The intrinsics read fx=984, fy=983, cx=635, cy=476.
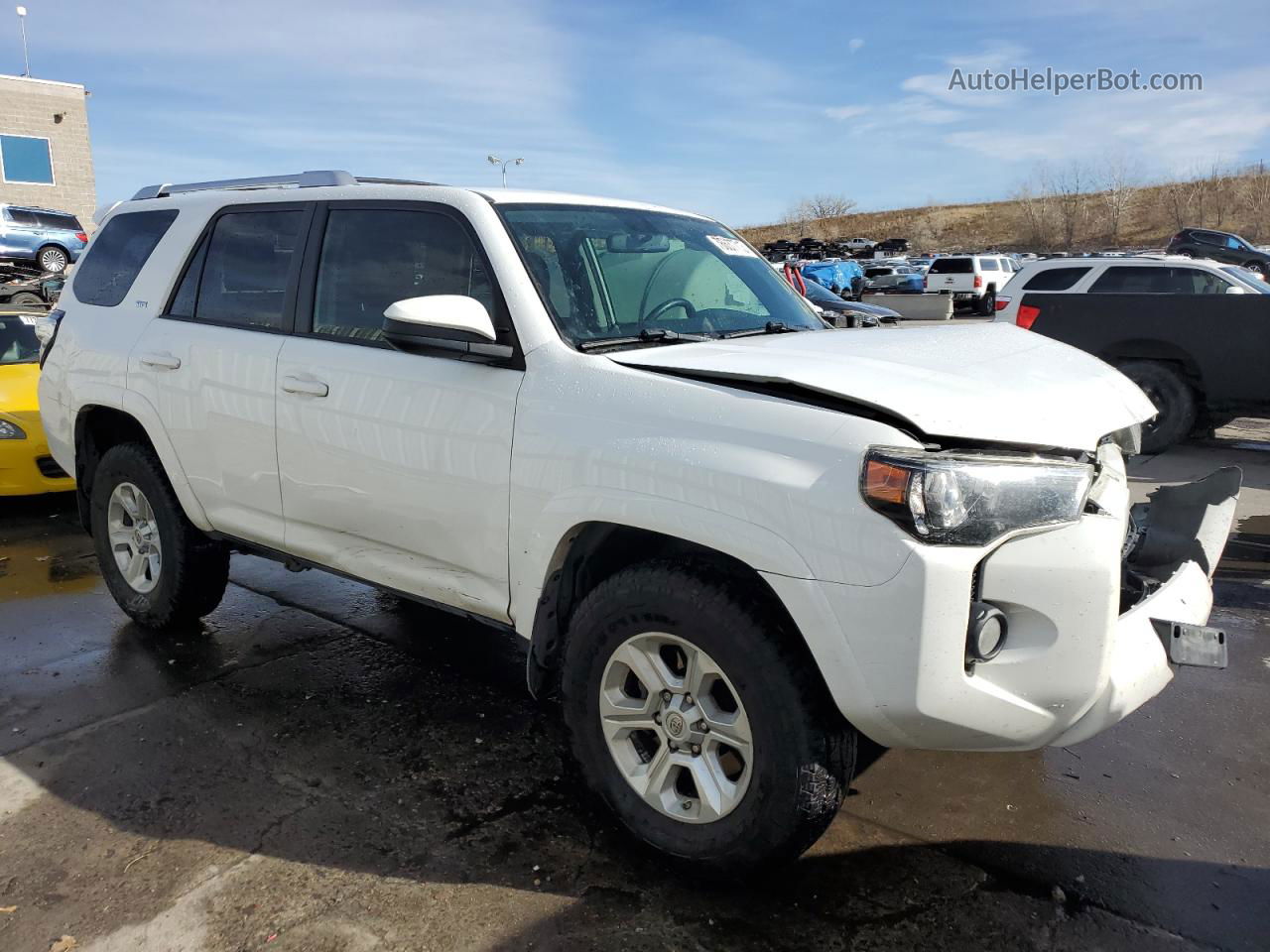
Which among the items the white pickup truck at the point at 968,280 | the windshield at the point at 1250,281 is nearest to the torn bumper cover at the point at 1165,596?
the windshield at the point at 1250,281

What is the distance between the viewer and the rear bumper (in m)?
2.22

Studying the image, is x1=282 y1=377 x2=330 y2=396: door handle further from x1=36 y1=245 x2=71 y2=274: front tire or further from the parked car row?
x1=36 y1=245 x2=71 y2=274: front tire

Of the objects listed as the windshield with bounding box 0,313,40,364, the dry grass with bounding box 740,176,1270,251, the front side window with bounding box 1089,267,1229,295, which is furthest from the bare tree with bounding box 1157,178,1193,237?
the windshield with bounding box 0,313,40,364

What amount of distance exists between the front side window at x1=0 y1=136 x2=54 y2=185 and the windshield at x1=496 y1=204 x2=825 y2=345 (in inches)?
1622

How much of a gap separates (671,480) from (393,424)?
1.15 metres

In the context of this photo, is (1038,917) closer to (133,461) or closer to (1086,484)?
(1086,484)

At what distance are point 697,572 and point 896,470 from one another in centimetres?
61

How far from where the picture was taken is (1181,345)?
9.05 meters

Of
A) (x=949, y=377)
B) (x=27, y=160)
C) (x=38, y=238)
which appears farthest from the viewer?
(x=27, y=160)

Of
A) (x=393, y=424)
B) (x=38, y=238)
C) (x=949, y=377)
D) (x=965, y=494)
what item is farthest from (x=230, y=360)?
(x=38, y=238)

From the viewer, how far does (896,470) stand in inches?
87.9

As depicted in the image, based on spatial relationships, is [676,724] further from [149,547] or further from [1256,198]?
[1256,198]

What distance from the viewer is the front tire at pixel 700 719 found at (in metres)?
2.43

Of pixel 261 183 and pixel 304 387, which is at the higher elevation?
pixel 261 183
